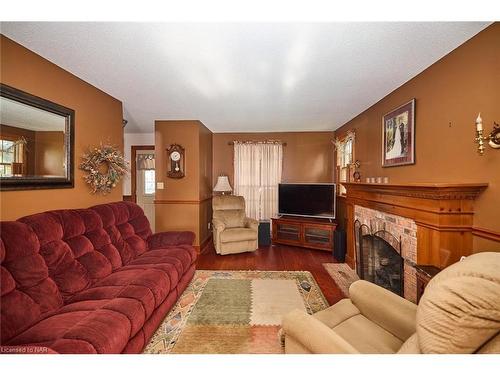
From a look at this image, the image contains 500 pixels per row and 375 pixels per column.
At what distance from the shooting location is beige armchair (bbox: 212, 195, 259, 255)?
12.8 ft

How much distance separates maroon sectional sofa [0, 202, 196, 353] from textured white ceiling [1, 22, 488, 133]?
146cm

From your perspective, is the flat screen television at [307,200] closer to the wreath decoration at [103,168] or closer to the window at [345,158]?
the window at [345,158]

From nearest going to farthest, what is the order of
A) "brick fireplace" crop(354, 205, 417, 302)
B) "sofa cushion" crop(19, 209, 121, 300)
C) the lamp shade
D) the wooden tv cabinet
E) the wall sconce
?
the wall sconce → "sofa cushion" crop(19, 209, 121, 300) → "brick fireplace" crop(354, 205, 417, 302) → the wooden tv cabinet → the lamp shade

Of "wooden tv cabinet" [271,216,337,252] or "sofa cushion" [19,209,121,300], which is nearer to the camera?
"sofa cushion" [19,209,121,300]

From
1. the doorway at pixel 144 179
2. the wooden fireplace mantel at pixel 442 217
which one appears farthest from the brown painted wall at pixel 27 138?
the doorway at pixel 144 179

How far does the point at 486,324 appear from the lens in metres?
0.71

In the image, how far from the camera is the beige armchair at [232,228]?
3.90 metres

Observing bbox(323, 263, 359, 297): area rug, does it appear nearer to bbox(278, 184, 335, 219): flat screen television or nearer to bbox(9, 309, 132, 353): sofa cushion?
bbox(278, 184, 335, 219): flat screen television

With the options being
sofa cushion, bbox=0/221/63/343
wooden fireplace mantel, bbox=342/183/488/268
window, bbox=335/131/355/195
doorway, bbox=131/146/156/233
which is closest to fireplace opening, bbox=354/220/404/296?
wooden fireplace mantel, bbox=342/183/488/268

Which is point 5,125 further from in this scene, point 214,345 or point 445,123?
point 445,123

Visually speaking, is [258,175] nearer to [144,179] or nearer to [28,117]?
[144,179]

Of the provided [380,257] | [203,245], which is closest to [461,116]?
[380,257]

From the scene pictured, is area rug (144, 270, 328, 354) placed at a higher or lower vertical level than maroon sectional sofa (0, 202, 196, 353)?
lower

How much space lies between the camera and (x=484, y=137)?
5.20ft
